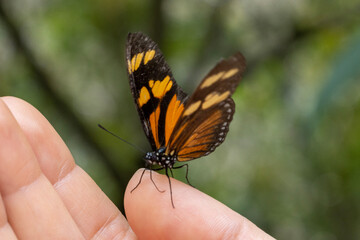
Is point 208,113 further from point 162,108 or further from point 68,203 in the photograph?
point 68,203

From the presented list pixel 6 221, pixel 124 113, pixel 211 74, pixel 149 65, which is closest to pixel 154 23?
pixel 124 113

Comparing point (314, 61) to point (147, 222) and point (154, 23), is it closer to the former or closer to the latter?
point (154, 23)

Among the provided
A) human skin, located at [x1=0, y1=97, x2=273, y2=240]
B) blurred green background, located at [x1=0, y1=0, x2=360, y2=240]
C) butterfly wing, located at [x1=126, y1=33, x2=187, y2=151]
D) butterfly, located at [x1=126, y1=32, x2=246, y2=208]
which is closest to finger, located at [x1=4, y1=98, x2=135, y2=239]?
human skin, located at [x1=0, y1=97, x2=273, y2=240]

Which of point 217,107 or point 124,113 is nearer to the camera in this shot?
point 217,107

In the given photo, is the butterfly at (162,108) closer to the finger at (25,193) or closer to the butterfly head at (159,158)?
the butterfly head at (159,158)

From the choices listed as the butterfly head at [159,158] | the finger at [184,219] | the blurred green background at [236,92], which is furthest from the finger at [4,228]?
the blurred green background at [236,92]

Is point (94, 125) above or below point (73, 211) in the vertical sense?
below

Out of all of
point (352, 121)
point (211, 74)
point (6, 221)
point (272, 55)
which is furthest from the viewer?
point (272, 55)
